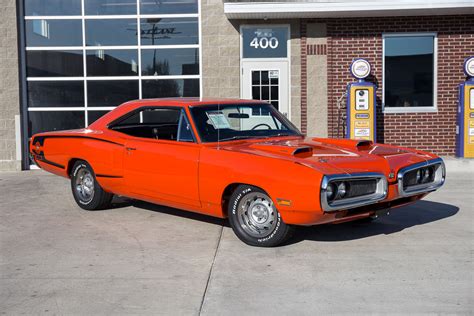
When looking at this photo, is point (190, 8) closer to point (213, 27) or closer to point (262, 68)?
point (213, 27)

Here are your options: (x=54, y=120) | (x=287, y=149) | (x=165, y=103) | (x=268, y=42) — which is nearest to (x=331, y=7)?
(x=268, y=42)

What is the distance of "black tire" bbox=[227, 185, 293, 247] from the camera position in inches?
230

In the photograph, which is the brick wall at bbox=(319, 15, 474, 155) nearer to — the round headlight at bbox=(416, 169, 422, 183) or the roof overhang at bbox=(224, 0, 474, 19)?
the roof overhang at bbox=(224, 0, 474, 19)

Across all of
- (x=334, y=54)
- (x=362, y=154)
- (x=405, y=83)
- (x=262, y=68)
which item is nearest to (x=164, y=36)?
(x=262, y=68)

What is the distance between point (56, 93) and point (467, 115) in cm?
845

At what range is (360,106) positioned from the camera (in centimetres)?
A: 1247

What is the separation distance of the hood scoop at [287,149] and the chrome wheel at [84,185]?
102 inches

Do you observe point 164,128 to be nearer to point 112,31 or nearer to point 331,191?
point 331,191

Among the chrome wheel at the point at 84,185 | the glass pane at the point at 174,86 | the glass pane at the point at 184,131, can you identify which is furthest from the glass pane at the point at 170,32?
the glass pane at the point at 184,131

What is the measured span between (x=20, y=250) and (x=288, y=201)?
2.64m

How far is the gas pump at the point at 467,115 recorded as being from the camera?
488 inches

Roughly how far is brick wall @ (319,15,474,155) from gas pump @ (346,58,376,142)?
0.67 metres

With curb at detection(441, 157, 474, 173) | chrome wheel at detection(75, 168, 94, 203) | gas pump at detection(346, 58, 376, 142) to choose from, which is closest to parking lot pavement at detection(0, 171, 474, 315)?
chrome wheel at detection(75, 168, 94, 203)

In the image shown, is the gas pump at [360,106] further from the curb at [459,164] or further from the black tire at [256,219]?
the black tire at [256,219]
